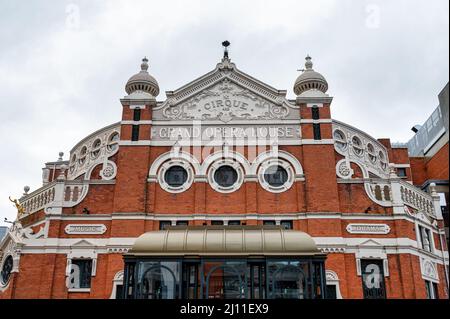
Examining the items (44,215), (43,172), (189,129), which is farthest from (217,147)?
(43,172)

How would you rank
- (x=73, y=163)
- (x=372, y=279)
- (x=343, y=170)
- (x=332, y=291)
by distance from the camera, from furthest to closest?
(x=73, y=163)
(x=343, y=170)
(x=372, y=279)
(x=332, y=291)

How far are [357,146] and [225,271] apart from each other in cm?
1316

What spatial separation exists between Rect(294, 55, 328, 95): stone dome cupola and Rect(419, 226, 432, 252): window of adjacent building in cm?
917

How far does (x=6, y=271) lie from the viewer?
2541 cm

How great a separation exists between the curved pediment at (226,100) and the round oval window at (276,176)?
288cm

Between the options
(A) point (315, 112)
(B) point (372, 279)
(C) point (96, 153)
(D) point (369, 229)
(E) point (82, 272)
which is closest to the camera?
(B) point (372, 279)

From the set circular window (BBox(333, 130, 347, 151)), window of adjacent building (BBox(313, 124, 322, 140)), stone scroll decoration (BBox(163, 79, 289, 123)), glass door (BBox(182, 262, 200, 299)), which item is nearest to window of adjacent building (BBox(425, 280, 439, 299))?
circular window (BBox(333, 130, 347, 151))

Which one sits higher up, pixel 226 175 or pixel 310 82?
pixel 310 82

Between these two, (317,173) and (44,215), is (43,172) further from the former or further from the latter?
(317,173)

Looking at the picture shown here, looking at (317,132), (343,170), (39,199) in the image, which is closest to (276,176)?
(317,132)

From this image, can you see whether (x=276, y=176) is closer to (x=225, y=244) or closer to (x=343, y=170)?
(x=343, y=170)

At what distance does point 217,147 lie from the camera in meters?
25.6

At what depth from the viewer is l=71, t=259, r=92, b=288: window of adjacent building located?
23469 millimetres

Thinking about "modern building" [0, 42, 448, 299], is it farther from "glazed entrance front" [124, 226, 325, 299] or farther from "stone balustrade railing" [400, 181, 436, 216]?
"glazed entrance front" [124, 226, 325, 299]
